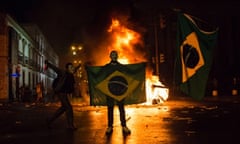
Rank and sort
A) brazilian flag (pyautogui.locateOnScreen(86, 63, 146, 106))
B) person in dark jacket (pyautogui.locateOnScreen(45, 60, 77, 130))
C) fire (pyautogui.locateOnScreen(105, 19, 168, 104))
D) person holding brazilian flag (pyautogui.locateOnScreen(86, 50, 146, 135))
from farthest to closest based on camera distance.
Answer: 1. fire (pyautogui.locateOnScreen(105, 19, 168, 104))
2. person in dark jacket (pyautogui.locateOnScreen(45, 60, 77, 130))
3. brazilian flag (pyautogui.locateOnScreen(86, 63, 146, 106))
4. person holding brazilian flag (pyautogui.locateOnScreen(86, 50, 146, 135))

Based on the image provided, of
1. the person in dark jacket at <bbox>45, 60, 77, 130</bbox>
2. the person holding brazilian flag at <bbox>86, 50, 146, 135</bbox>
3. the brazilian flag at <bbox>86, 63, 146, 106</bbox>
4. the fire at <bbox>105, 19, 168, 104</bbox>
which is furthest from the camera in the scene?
the fire at <bbox>105, 19, 168, 104</bbox>

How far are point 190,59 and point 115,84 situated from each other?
Result: 97.5 inches

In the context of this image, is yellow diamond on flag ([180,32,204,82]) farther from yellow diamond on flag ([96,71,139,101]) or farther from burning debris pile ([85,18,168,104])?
burning debris pile ([85,18,168,104])

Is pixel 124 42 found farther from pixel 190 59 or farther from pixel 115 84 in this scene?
pixel 190 59

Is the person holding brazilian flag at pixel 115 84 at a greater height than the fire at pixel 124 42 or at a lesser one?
lesser

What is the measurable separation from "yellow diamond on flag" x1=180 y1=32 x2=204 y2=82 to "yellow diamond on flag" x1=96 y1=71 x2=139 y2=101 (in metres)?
2.17

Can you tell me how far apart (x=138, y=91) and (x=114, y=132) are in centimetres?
123

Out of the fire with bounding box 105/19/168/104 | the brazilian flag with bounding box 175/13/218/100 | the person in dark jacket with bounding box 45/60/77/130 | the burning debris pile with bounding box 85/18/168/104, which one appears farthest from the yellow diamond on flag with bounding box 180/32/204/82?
the fire with bounding box 105/19/168/104

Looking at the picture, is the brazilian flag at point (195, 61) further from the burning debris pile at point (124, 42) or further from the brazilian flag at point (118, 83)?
the burning debris pile at point (124, 42)

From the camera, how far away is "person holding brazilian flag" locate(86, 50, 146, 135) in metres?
9.38

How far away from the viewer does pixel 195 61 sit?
768 centimetres

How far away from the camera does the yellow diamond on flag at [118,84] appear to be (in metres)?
9.46

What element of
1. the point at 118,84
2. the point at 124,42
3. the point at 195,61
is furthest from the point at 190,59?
the point at 124,42

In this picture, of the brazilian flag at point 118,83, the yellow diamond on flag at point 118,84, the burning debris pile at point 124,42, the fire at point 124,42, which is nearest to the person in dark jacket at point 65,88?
the brazilian flag at point 118,83
